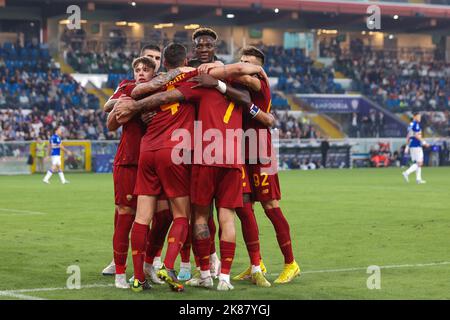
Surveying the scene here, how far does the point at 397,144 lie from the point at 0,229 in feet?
121

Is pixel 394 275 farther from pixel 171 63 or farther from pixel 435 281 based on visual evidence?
pixel 171 63

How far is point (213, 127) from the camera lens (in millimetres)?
9352

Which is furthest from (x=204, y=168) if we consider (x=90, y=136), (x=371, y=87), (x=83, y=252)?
(x=371, y=87)

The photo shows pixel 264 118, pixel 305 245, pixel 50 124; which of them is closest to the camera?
pixel 264 118

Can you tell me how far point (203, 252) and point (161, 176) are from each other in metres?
0.85

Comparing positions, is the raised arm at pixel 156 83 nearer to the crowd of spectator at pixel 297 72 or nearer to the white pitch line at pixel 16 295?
the white pitch line at pixel 16 295

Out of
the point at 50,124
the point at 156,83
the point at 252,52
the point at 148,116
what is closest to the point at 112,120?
the point at 148,116

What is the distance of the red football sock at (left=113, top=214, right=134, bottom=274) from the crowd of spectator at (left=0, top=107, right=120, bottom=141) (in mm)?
33194

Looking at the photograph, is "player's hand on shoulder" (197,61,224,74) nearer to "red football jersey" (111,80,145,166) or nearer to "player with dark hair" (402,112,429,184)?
"red football jersey" (111,80,145,166)

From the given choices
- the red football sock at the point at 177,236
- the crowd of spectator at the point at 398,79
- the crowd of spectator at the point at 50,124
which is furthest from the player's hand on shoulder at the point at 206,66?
the crowd of spectator at the point at 398,79

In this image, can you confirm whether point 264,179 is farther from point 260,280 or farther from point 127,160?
point 127,160

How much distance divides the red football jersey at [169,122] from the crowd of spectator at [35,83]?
122 feet

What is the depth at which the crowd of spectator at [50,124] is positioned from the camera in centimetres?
4300

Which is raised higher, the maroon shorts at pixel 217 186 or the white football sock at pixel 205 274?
the maroon shorts at pixel 217 186
